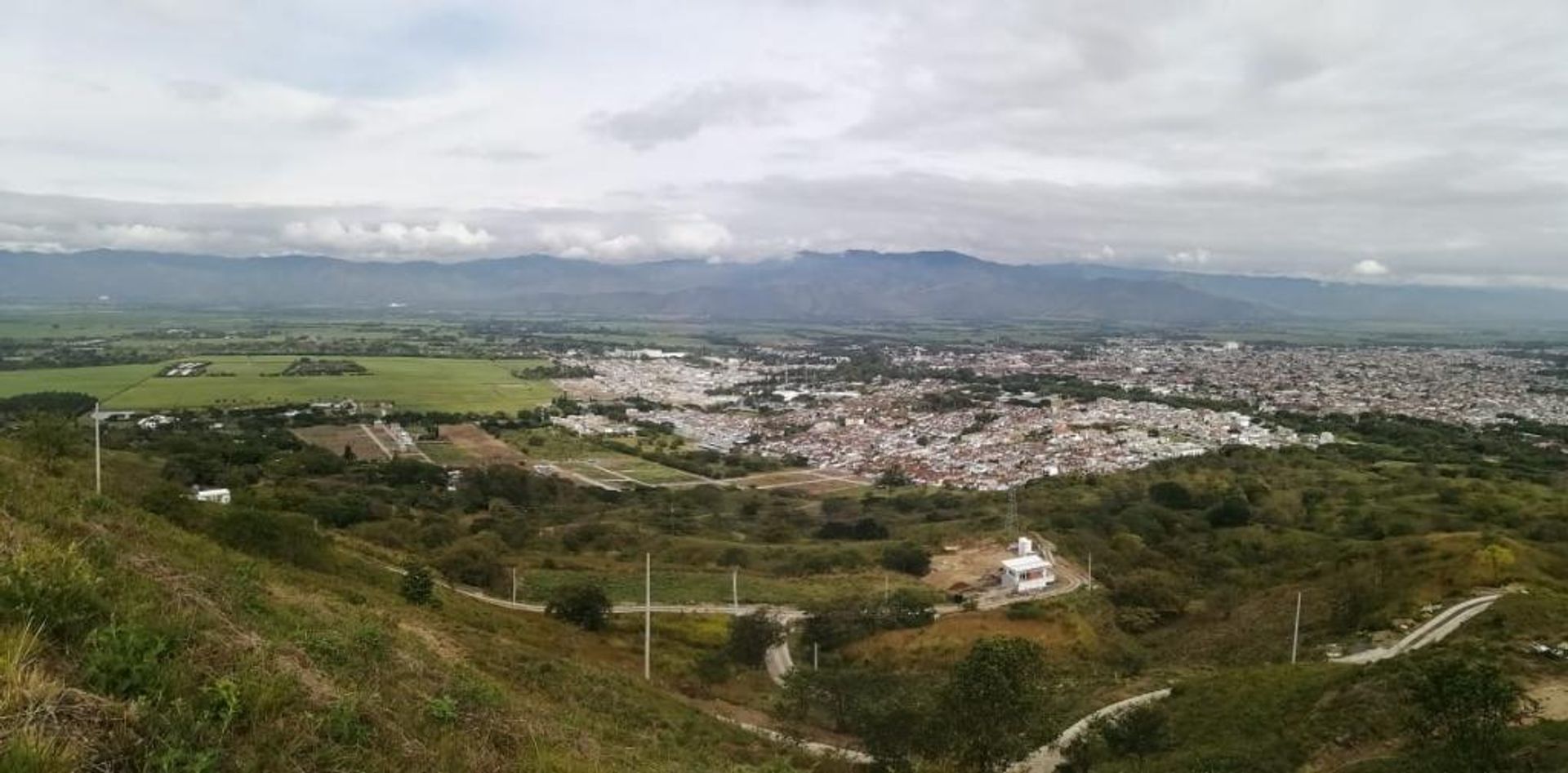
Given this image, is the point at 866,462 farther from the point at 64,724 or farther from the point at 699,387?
the point at 64,724

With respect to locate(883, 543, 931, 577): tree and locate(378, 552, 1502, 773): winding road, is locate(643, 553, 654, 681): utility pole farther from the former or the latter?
locate(883, 543, 931, 577): tree

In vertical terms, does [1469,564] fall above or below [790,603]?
above

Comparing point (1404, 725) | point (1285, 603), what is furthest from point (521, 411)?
point (1404, 725)

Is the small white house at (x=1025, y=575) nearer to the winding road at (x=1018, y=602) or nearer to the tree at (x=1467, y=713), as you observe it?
the winding road at (x=1018, y=602)

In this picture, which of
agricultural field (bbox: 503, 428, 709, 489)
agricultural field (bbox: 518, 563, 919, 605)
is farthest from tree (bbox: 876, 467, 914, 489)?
agricultural field (bbox: 518, 563, 919, 605)

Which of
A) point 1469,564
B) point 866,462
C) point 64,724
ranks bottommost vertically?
point 866,462

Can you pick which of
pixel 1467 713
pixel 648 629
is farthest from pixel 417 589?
pixel 1467 713
